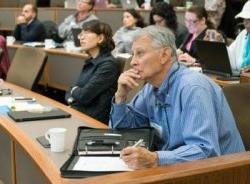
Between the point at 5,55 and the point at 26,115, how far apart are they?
6.82ft

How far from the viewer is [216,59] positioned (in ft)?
11.5

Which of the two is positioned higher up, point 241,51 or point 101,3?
point 101,3

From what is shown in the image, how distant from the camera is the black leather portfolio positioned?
4.75 feet

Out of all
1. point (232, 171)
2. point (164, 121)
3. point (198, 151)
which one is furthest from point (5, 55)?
point (232, 171)

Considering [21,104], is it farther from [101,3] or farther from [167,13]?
[101,3]

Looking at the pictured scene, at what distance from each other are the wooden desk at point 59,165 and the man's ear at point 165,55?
1.66ft

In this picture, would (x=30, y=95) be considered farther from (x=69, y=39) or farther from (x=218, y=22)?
(x=218, y=22)

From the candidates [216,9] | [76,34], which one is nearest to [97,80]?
[76,34]

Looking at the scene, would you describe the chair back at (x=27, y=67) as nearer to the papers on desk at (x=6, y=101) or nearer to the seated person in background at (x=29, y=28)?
the papers on desk at (x=6, y=101)

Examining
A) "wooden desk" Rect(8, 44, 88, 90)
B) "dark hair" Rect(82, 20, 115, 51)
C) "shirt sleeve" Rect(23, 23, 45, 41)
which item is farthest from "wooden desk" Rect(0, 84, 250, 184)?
"shirt sleeve" Rect(23, 23, 45, 41)

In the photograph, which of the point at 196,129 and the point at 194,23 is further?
the point at 194,23

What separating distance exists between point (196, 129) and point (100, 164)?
0.35m

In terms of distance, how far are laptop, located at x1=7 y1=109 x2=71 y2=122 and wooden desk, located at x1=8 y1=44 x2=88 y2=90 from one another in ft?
8.68

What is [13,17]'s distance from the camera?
859 cm
